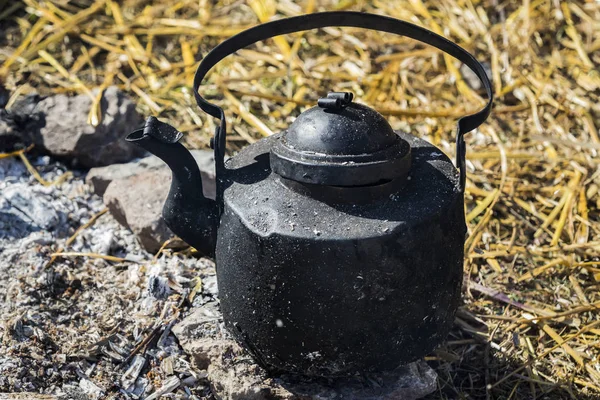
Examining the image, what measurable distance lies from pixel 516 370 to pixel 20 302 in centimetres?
156

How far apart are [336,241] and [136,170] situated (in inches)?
57.4

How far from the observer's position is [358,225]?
157 cm

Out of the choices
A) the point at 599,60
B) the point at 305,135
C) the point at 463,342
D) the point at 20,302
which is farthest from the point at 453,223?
the point at 599,60

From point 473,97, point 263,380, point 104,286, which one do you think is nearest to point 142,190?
point 104,286

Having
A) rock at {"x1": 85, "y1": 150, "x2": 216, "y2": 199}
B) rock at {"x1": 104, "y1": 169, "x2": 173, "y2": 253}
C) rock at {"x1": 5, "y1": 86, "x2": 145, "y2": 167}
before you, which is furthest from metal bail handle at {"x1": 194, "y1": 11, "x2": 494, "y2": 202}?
rock at {"x1": 5, "y1": 86, "x2": 145, "y2": 167}

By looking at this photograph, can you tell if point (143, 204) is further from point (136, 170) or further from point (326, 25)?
point (326, 25)

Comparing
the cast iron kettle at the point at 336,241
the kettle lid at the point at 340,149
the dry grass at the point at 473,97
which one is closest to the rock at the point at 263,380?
the cast iron kettle at the point at 336,241

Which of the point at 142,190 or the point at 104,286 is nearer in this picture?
the point at 104,286

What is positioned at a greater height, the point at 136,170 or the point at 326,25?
the point at 326,25

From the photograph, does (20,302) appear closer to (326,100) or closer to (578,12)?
(326,100)

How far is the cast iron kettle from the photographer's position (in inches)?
62.1

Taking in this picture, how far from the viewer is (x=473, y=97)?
11.3ft

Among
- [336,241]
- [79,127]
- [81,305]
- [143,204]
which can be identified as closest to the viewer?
[336,241]

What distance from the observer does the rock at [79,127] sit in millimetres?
2986
